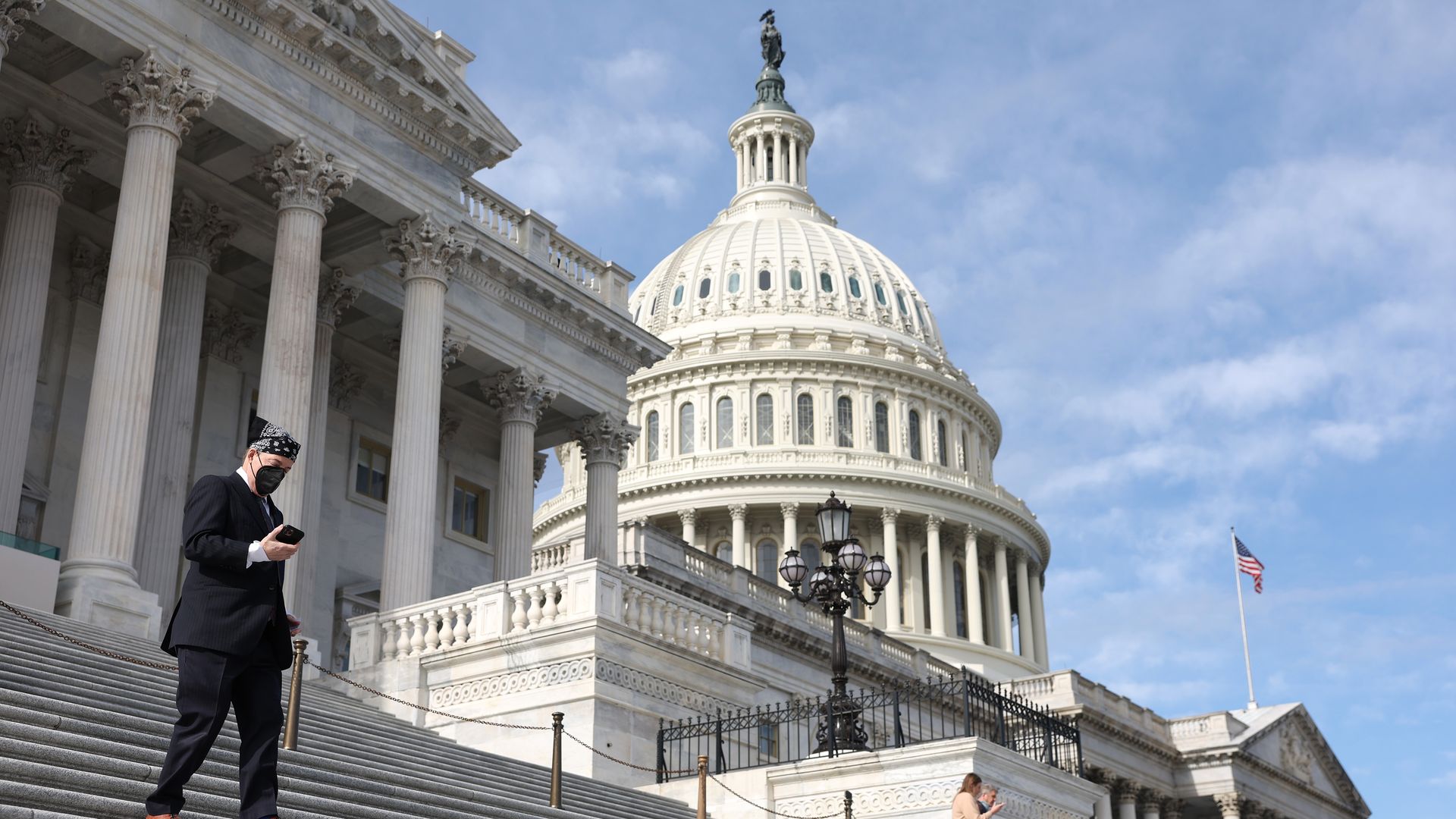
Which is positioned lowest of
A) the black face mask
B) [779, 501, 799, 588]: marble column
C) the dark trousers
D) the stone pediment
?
the dark trousers

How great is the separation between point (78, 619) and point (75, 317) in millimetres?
9898

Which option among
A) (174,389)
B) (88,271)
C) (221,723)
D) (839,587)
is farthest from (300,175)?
(221,723)

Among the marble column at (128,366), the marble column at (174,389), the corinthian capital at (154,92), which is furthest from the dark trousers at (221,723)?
the marble column at (174,389)

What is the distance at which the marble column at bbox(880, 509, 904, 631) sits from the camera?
3127 inches

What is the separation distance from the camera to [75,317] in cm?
2852

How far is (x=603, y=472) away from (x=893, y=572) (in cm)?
4424

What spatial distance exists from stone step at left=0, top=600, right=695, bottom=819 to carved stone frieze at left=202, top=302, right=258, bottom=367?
11712mm

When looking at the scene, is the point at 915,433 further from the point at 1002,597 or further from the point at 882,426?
the point at 1002,597

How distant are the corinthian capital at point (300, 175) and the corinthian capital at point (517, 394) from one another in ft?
27.4

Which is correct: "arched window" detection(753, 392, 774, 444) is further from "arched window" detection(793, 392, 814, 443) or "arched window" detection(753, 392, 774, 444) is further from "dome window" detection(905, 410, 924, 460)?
"dome window" detection(905, 410, 924, 460)

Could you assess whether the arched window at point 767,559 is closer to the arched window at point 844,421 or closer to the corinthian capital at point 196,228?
the arched window at point 844,421

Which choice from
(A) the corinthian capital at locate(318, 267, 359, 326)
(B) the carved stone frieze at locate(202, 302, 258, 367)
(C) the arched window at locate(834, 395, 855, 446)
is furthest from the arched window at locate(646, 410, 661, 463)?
(A) the corinthian capital at locate(318, 267, 359, 326)

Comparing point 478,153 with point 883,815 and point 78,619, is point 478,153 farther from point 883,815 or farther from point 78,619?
point 883,815

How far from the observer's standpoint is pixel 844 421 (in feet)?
278
